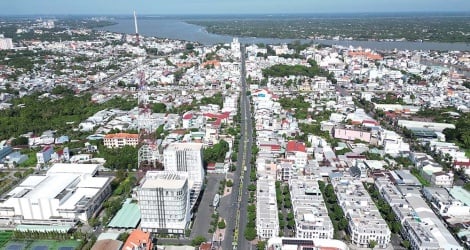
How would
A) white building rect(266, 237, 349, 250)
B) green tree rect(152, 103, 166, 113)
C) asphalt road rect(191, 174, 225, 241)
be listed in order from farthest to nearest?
green tree rect(152, 103, 166, 113) < asphalt road rect(191, 174, 225, 241) < white building rect(266, 237, 349, 250)

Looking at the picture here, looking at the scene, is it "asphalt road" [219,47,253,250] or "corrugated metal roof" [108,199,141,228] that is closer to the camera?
"asphalt road" [219,47,253,250]

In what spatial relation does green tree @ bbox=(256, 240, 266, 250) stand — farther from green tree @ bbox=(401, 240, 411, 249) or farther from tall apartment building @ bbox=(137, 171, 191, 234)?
green tree @ bbox=(401, 240, 411, 249)

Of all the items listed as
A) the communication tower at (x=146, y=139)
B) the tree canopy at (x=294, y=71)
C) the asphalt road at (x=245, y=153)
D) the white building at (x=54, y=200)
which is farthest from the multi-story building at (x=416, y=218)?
the tree canopy at (x=294, y=71)

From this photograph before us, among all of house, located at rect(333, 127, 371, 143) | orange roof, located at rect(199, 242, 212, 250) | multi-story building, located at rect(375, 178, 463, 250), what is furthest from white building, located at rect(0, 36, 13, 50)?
multi-story building, located at rect(375, 178, 463, 250)

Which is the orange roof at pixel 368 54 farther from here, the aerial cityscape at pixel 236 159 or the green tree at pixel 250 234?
A: the green tree at pixel 250 234

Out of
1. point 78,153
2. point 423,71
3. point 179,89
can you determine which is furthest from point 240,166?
point 423,71
